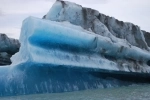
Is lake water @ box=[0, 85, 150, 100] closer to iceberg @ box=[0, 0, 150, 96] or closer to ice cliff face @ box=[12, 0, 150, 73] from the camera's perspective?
iceberg @ box=[0, 0, 150, 96]

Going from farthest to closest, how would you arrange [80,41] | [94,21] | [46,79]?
[94,21] < [80,41] < [46,79]

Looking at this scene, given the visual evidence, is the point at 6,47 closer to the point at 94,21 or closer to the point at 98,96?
the point at 94,21

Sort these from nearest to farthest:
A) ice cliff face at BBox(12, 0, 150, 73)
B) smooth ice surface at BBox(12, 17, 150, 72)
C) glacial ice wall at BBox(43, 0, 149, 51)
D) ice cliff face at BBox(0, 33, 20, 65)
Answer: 1. smooth ice surface at BBox(12, 17, 150, 72)
2. ice cliff face at BBox(12, 0, 150, 73)
3. glacial ice wall at BBox(43, 0, 149, 51)
4. ice cliff face at BBox(0, 33, 20, 65)

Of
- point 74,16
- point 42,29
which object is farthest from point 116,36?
point 42,29

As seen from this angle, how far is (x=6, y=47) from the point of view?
16.8m

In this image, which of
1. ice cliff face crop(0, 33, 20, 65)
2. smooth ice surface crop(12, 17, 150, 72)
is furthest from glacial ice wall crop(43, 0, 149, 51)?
ice cliff face crop(0, 33, 20, 65)

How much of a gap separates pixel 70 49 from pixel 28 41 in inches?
66.2

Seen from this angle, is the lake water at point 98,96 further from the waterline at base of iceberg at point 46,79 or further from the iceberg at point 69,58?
the iceberg at point 69,58

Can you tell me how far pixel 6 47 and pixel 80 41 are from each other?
7.39 meters

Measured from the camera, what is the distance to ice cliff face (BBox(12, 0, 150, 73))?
947 centimetres

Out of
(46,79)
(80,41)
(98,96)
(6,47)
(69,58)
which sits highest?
(6,47)

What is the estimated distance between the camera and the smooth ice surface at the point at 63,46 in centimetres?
935

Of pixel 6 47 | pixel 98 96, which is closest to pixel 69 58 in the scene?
pixel 98 96

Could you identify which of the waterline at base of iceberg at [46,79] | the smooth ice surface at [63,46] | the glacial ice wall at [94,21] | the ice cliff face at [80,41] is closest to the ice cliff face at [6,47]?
the glacial ice wall at [94,21]
